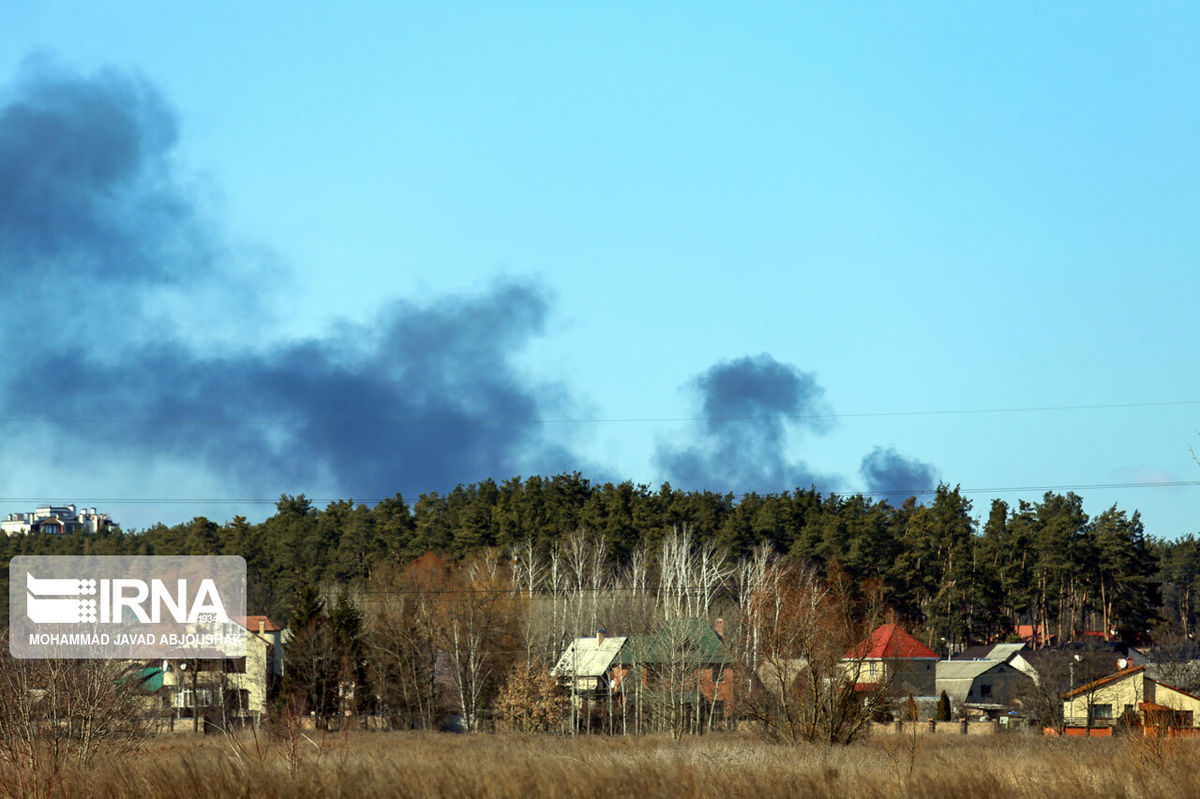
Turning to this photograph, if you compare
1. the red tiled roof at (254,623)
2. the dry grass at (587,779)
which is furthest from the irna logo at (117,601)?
the dry grass at (587,779)

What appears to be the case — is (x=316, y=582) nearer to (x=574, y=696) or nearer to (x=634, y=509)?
(x=634, y=509)

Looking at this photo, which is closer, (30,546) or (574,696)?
(574,696)

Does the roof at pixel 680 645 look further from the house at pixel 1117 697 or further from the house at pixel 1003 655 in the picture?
the house at pixel 1003 655

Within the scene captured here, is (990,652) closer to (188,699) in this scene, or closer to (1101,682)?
(1101,682)

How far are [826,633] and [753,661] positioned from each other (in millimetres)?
31908

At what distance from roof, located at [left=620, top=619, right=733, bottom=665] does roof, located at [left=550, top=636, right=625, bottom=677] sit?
4.17 m

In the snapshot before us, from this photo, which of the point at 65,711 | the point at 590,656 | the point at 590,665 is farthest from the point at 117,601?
the point at 65,711

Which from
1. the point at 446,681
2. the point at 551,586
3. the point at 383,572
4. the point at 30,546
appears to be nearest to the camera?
the point at 446,681

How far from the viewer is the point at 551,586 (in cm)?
9169

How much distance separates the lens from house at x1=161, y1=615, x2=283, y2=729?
7062cm

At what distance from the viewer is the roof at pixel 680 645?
2518 inches

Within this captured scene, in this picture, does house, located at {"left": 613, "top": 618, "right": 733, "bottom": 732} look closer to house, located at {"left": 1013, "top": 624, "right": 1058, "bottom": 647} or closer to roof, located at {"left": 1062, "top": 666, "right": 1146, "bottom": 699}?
roof, located at {"left": 1062, "top": 666, "right": 1146, "bottom": 699}

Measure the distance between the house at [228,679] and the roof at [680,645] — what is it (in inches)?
832

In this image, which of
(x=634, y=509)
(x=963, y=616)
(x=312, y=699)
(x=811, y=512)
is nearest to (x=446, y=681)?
(x=312, y=699)
